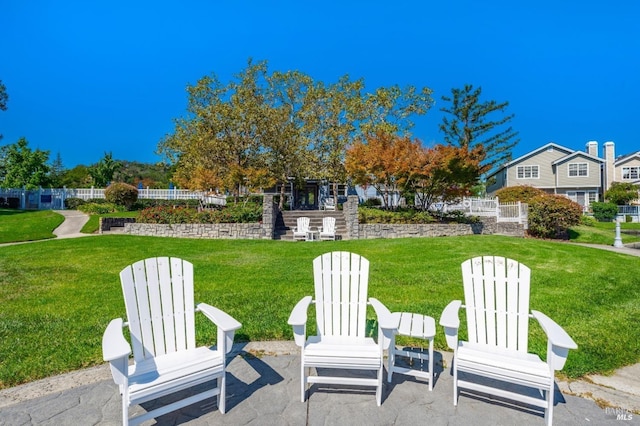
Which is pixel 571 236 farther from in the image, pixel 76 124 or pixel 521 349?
pixel 76 124

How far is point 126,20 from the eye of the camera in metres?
46.9

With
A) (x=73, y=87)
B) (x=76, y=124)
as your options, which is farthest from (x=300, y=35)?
(x=73, y=87)

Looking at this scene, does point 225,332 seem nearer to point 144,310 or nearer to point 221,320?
point 221,320

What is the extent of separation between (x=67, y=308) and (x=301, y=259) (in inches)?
175

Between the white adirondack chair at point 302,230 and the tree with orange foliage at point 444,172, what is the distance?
14.8 ft

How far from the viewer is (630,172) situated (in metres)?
28.8

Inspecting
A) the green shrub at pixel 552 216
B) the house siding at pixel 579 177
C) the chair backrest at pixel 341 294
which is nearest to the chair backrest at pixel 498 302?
the chair backrest at pixel 341 294

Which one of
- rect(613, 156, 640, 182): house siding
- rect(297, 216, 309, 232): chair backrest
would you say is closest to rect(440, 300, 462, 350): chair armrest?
rect(297, 216, 309, 232): chair backrest

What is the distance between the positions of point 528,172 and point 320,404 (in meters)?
32.4

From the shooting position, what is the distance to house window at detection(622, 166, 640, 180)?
2870cm

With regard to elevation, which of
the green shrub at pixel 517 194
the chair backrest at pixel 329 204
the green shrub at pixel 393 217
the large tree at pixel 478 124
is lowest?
the green shrub at pixel 393 217

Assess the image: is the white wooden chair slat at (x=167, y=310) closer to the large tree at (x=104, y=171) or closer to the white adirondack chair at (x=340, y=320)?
the white adirondack chair at (x=340, y=320)

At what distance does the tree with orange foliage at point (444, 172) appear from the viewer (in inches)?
491

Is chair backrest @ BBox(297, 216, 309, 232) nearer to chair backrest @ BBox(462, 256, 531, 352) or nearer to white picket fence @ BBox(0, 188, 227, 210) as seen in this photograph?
chair backrest @ BBox(462, 256, 531, 352)
